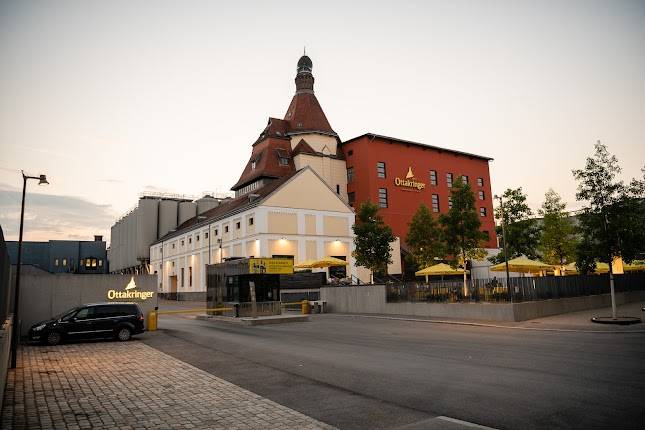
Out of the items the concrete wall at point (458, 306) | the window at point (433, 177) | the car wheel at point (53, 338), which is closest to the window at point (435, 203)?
the window at point (433, 177)

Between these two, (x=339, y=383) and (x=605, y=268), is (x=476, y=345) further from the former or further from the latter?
(x=605, y=268)

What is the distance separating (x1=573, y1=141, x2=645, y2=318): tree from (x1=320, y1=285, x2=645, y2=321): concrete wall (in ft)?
13.7

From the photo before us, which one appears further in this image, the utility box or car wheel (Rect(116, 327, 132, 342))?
the utility box

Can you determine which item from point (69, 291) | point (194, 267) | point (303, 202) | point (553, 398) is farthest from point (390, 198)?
point (553, 398)

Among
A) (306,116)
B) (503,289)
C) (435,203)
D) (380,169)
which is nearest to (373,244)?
(503,289)

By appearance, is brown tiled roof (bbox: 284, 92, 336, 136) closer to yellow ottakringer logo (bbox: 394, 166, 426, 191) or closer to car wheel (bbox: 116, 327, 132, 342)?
yellow ottakringer logo (bbox: 394, 166, 426, 191)

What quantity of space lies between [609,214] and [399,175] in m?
42.3

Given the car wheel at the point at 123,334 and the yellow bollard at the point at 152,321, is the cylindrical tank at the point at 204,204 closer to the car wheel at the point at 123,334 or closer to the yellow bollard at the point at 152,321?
the yellow bollard at the point at 152,321

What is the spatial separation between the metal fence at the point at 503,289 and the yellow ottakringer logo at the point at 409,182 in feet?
109

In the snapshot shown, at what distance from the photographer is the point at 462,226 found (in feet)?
115

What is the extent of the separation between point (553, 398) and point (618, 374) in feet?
10.0

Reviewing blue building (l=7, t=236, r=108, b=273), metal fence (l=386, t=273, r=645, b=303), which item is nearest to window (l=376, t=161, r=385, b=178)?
metal fence (l=386, t=273, r=645, b=303)

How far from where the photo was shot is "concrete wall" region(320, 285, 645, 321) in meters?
24.0

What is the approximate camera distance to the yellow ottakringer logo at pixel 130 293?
2337cm
